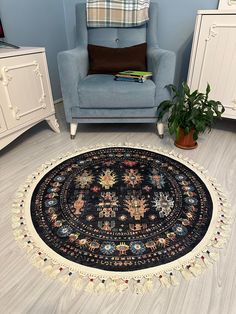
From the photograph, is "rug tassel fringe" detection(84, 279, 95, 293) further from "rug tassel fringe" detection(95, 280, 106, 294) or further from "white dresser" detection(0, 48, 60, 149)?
"white dresser" detection(0, 48, 60, 149)

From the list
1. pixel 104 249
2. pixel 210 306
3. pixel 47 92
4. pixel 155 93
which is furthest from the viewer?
pixel 47 92

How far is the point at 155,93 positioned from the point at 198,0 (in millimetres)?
989

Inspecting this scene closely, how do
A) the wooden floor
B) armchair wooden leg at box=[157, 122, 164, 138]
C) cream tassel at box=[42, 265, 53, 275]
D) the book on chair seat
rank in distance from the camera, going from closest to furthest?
the wooden floor, cream tassel at box=[42, 265, 53, 275], the book on chair seat, armchair wooden leg at box=[157, 122, 164, 138]

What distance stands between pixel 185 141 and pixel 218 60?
0.64 m

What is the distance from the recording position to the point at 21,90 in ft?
5.17

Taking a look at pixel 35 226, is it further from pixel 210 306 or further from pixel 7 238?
pixel 210 306

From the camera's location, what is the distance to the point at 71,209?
3.84ft

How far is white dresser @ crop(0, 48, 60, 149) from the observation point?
1.46 meters

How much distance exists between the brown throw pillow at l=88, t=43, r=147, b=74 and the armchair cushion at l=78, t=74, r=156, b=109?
0.82 feet

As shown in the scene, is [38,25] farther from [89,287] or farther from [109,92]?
[89,287]

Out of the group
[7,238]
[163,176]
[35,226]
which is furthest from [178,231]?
[7,238]

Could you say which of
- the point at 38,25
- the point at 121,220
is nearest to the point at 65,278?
the point at 121,220

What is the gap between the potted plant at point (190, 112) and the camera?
1.51 m

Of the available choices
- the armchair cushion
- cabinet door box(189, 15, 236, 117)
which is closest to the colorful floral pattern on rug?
the armchair cushion
